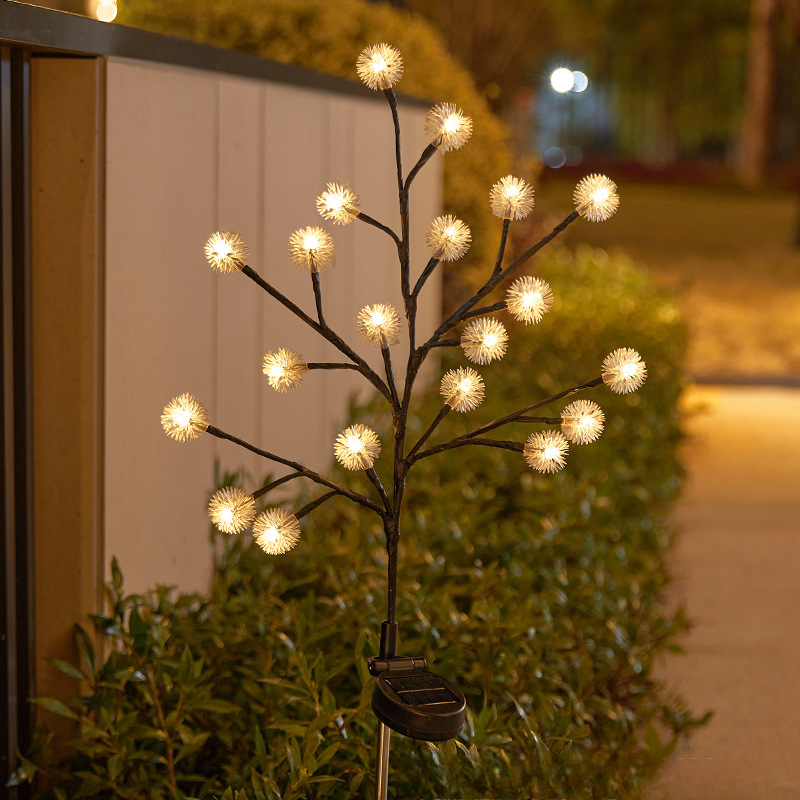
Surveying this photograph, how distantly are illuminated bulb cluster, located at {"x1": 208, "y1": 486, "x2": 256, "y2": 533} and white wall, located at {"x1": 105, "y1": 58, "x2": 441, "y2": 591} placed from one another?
1.06 metres

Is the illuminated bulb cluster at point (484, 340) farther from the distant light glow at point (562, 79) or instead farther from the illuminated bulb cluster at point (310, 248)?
the distant light glow at point (562, 79)

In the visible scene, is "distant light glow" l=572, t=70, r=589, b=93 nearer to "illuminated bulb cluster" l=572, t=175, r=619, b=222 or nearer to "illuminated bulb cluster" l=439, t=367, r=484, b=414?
"illuminated bulb cluster" l=572, t=175, r=619, b=222

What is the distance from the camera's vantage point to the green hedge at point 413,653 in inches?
117


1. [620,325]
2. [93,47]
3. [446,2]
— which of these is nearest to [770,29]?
[446,2]

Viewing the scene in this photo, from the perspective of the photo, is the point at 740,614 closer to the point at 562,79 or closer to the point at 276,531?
the point at 276,531

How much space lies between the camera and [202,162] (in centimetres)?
401

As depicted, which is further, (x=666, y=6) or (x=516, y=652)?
(x=666, y=6)

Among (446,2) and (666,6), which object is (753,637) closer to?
(446,2)

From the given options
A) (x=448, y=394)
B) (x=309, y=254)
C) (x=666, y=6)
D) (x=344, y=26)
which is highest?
(x=666, y=6)

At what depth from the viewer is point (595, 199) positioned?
2363 millimetres

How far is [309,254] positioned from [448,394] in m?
0.38

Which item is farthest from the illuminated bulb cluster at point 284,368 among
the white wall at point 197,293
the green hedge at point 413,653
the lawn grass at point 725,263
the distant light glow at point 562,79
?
the distant light glow at point 562,79

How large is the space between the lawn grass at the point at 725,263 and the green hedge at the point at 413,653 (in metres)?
6.66

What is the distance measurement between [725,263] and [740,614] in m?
14.3
